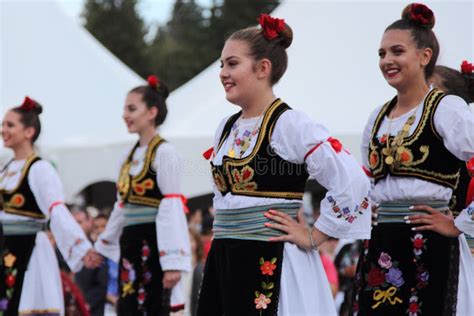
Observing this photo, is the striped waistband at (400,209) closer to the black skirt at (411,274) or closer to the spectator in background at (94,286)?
the black skirt at (411,274)

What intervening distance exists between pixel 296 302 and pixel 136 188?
2181mm

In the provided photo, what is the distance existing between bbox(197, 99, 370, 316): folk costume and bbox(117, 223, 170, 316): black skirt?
192cm

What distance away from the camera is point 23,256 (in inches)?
217

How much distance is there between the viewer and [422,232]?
3.57 m

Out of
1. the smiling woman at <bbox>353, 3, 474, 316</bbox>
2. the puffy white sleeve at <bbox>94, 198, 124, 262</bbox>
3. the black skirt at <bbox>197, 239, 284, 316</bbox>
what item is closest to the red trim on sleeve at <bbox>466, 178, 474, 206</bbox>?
the smiling woman at <bbox>353, 3, 474, 316</bbox>

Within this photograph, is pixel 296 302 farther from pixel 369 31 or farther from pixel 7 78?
pixel 7 78

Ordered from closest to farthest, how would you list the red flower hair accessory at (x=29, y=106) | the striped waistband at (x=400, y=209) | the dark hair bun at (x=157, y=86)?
the striped waistband at (x=400, y=209) → the dark hair bun at (x=157, y=86) → the red flower hair accessory at (x=29, y=106)

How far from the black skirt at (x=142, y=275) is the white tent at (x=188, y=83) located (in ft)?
3.23

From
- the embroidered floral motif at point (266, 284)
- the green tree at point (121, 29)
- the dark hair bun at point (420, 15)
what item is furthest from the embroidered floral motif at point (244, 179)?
the green tree at point (121, 29)

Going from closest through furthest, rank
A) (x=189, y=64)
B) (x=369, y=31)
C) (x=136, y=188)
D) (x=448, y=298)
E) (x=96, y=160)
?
(x=448, y=298) < (x=136, y=188) < (x=369, y=31) < (x=96, y=160) < (x=189, y=64)

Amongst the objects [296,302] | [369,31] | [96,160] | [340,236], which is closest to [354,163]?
[340,236]

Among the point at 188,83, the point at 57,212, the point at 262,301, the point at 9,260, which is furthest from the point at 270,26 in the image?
the point at 188,83

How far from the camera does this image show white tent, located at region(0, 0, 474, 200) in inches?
313

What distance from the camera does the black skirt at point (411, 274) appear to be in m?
3.54
